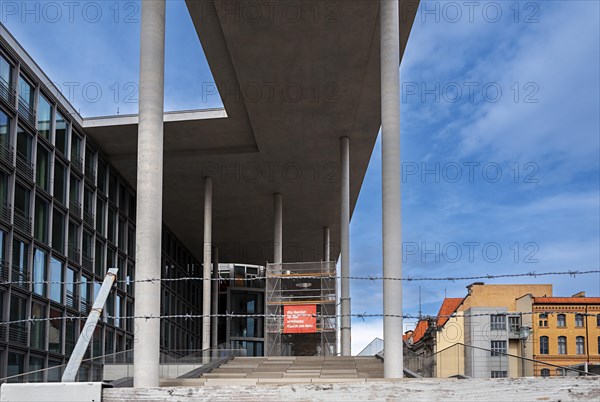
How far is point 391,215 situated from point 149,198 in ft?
17.6

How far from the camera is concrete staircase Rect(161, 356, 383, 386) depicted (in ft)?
58.2

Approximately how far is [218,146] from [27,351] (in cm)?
1274

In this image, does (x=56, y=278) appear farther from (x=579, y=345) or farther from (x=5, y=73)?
(x=579, y=345)

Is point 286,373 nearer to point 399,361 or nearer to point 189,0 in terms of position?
point 399,361

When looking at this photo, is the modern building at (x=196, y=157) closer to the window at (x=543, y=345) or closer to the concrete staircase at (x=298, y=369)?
the concrete staircase at (x=298, y=369)

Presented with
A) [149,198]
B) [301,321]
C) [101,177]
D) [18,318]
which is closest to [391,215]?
[149,198]

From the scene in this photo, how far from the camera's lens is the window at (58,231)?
105 ft

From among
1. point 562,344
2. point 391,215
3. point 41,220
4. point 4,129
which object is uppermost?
point 4,129

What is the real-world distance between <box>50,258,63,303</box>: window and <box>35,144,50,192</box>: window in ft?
10.3

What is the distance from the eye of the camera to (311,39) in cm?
2566

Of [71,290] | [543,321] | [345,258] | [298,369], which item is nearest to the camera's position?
[298,369]

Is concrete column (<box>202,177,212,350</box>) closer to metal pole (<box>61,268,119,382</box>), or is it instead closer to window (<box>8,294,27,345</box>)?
window (<box>8,294,27,345</box>)

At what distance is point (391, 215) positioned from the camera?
1695 cm

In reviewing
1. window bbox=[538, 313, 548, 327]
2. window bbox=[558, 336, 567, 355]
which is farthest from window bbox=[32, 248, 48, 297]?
window bbox=[558, 336, 567, 355]
